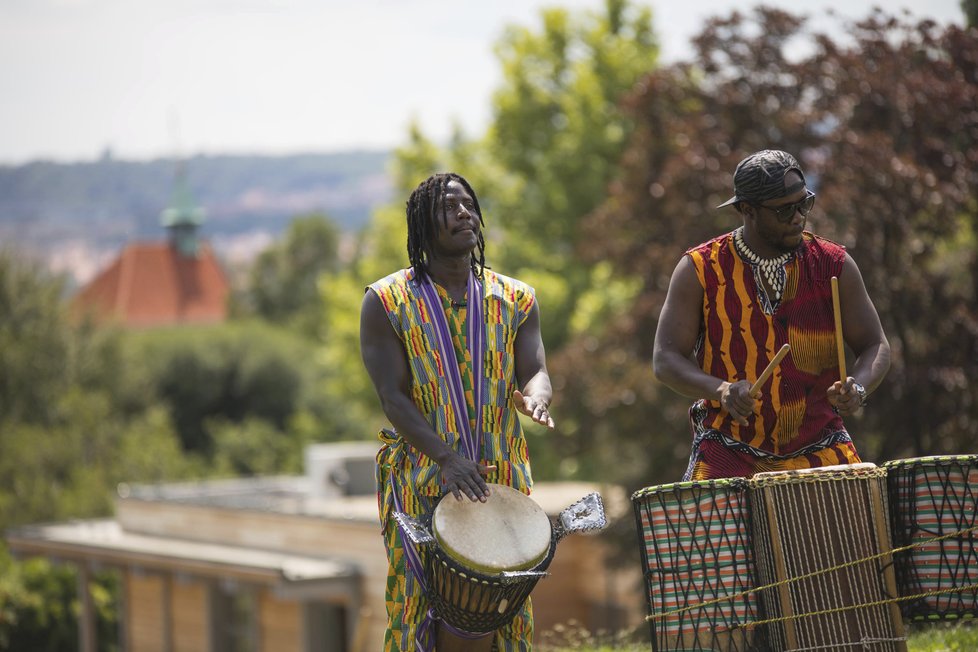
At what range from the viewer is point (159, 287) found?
136625 mm

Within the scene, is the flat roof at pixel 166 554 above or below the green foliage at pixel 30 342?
below

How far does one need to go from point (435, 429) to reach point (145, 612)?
23.6 meters

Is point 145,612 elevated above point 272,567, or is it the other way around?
point 272,567

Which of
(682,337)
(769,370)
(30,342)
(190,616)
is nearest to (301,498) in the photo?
(190,616)

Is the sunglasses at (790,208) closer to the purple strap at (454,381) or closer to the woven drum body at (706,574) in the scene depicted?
the woven drum body at (706,574)

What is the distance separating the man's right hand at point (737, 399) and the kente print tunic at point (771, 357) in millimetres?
282

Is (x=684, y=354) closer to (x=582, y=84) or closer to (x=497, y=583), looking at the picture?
(x=497, y=583)

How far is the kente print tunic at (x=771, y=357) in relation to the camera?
557cm

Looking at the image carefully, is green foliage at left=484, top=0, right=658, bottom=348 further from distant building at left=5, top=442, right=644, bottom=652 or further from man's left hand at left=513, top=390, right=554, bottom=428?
man's left hand at left=513, top=390, right=554, bottom=428

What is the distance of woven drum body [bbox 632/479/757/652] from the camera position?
206 inches

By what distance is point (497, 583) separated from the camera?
17.2ft

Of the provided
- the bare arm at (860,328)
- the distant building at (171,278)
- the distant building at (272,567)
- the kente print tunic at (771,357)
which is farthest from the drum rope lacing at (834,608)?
the distant building at (171,278)

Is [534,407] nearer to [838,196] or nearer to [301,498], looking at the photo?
[838,196]

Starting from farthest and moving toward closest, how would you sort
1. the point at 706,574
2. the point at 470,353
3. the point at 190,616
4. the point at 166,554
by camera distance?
the point at 190,616
the point at 166,554
the point at 470,353
the point at 706,574
